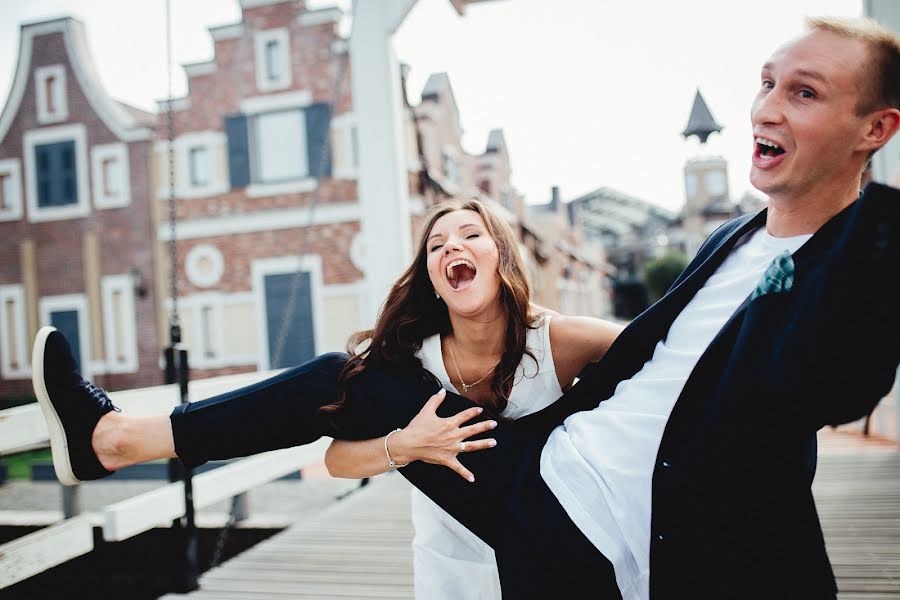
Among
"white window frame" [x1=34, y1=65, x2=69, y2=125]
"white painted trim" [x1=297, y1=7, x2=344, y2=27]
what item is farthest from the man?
"white window frame" [x1=34, y1=65, x2=69, y2=125]

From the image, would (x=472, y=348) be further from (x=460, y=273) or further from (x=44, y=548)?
(x=44, y=548)

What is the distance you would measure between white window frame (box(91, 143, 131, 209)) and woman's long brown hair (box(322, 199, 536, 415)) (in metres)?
13.0

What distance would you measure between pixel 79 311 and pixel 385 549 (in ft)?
42.7

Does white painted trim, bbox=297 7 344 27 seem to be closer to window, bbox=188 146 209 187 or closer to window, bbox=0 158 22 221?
window, bbox=188 146 209 187

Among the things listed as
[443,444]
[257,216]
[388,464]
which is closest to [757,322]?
[443,444]

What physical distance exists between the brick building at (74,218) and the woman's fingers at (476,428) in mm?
12879

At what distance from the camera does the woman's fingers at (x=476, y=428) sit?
1549 millimetres

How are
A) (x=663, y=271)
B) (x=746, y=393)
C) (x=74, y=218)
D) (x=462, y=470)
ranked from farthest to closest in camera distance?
1. (x=663, y=271)
2. (x=74, y=218)
3. (x=462, y=470)
4. (x=746, y=393)

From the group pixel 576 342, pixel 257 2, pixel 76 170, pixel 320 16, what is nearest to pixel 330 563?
pixel 576 342

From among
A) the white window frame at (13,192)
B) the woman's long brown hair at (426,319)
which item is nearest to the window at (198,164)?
the white window frame at (13,192)

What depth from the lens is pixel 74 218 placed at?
45.2 ft

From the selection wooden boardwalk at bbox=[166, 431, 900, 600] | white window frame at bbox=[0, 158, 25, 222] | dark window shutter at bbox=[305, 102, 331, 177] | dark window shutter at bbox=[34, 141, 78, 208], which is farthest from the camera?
white window frame at bbox=[0, 158, 25, 222]

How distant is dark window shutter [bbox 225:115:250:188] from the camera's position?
504 inches

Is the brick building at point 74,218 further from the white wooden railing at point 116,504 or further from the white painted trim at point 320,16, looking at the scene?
the white wooden railing at point 116,504
